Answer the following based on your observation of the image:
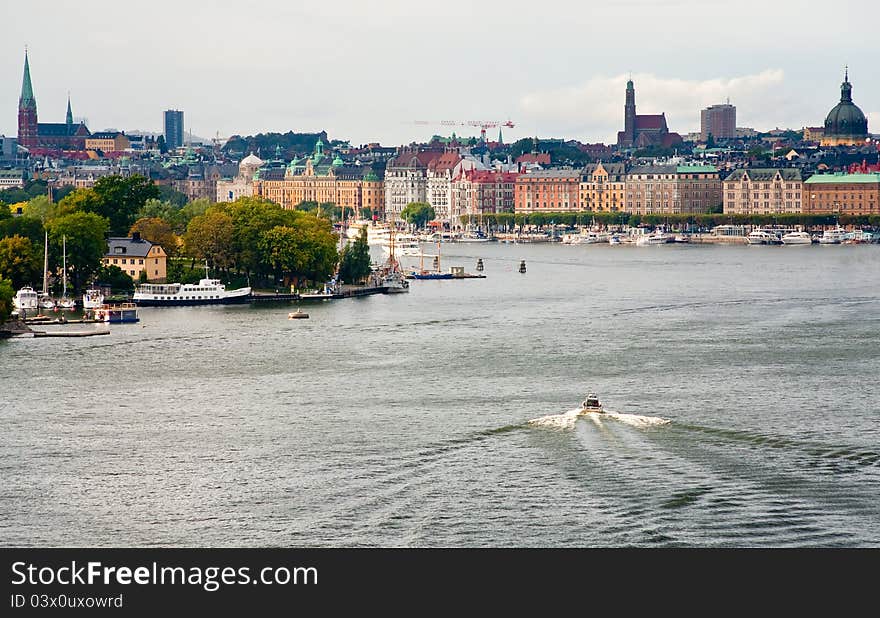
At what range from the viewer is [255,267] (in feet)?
141

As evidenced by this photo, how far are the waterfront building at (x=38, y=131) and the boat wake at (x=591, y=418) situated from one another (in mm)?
119323

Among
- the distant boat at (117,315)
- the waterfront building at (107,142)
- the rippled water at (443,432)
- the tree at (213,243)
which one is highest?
the waterfront building at (107,142)

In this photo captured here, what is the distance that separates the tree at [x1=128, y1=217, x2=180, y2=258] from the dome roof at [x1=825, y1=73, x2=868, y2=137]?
6678 cm

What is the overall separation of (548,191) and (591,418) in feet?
268

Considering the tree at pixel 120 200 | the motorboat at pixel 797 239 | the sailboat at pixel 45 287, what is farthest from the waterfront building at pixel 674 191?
the sailboat at pixel 45 287

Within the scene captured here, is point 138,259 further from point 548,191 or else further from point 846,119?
point 846,119

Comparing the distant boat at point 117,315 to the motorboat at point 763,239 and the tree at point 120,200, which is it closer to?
the tree at point 120,200

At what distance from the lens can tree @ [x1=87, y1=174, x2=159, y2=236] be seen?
49.1m

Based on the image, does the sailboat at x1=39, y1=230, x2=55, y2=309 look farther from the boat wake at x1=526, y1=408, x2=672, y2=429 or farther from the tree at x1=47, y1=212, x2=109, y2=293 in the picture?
the boat wake at x1=526, y1=408, x2=672, y2=429

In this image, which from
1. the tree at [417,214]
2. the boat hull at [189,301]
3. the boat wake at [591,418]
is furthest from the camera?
the tree at [417,214]

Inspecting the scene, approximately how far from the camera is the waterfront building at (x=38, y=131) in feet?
469
